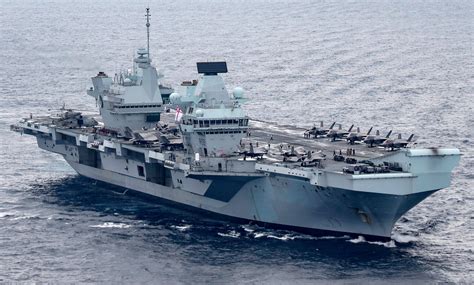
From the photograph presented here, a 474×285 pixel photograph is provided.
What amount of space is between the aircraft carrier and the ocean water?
47.2 inches

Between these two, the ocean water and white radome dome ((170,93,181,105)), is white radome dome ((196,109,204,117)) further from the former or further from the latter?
the ocean water

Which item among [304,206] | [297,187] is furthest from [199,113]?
[304,206]

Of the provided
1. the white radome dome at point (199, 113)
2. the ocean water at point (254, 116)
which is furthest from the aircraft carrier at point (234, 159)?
the ocean water at point (254, 116)

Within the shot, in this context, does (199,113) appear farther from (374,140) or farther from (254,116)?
(254,116)

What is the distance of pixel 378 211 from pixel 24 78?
59966 millimetres

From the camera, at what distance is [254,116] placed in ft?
248

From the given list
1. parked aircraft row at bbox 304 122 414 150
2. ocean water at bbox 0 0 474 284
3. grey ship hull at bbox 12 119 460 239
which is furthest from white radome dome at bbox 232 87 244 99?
ocean water at bbox 0 0 474 284

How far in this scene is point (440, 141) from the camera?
63.9 meters

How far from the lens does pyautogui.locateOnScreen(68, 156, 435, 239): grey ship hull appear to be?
44.1 m

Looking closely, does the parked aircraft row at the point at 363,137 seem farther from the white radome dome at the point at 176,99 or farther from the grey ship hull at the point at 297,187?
the white radome dome at the point at 176,99

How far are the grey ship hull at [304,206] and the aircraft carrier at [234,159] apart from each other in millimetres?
56

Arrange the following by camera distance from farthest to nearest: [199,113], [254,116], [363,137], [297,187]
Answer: [254,116] → [363,137] → [199,113] → [297,187]

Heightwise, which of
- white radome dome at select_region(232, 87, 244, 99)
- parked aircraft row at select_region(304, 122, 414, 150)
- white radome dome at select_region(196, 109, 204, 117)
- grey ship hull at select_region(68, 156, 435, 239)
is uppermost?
white radome dome at select_region(232, 87, 244, 99)

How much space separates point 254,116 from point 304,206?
1168 inches
